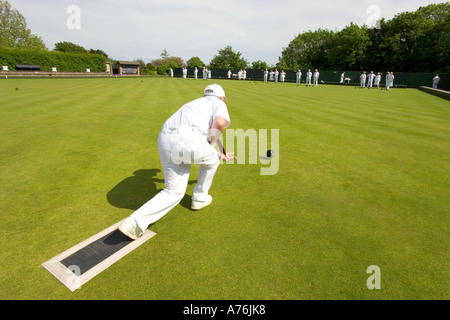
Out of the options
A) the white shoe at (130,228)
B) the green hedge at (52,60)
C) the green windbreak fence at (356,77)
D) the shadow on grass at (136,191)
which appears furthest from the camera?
the green hedge at (52,60)

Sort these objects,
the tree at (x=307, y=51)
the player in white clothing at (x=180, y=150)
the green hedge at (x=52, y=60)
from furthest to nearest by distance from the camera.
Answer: the tree at (x=307, y=51) < the green hedge at (x=52, y=60) < the player in white clothing at (x=180, y=150)

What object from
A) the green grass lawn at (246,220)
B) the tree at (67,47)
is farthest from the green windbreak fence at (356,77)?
the tree at (67,47)

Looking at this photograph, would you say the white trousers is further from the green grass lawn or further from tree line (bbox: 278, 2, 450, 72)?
tree line (bbox: 278, 2, 450, 72)

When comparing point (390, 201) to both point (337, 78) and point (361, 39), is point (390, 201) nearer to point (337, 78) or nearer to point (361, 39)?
point (337, 78)

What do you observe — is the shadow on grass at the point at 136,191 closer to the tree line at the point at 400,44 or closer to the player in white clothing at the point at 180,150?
the player in white clothing at the point at 180,150

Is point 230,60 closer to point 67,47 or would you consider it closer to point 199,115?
point 67,47

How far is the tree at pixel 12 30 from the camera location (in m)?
69.2

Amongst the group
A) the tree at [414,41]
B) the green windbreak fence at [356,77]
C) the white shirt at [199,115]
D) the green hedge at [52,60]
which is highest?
the tree at [414,41]

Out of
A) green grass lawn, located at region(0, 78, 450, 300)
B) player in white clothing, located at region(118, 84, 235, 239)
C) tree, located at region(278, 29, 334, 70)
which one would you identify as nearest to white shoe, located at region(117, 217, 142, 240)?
player in white clothing, located at region(118, 84, 235, 239)

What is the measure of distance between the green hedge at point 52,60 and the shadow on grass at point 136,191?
5481 cm

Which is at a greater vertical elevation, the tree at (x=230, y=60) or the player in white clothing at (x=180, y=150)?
the tree at (x=230, y=60)

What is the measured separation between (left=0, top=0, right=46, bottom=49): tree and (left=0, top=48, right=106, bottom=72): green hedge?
35.9m

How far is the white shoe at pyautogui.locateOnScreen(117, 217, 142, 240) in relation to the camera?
3210 mm
